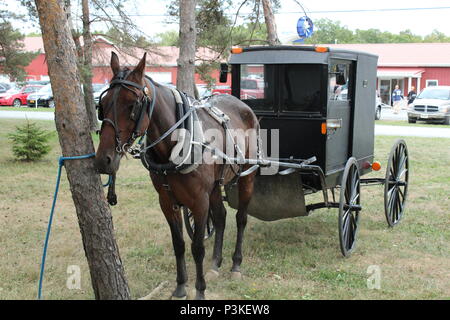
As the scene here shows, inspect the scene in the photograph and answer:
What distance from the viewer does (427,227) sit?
703cm

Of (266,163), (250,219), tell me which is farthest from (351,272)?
(250,219)

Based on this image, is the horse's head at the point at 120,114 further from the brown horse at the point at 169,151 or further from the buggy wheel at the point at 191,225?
the buggy wheel at the point at 191,225

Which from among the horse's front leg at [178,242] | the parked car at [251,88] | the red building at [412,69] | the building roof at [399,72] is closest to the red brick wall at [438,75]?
the red building at [412,69]

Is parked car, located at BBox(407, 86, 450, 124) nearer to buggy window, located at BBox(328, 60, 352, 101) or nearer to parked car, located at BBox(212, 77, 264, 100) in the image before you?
buggy window, located at BBox(328, 60, 352, 101)

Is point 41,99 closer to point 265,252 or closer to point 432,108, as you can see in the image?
point 432,108

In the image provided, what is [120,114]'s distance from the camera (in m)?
3.66

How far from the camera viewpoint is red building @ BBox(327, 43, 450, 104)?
37.9 metres

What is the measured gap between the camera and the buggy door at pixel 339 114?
585 cm

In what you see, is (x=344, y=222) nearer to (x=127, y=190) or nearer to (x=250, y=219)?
(x=250, y=219)

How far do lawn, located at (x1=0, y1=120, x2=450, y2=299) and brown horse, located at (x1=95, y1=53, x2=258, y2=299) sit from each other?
47 centimetres

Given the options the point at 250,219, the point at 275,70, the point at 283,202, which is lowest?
the point at 250,219

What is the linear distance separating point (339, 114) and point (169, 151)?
273cm

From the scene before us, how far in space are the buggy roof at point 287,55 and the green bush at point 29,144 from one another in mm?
7531

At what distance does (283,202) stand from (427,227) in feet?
8.02
